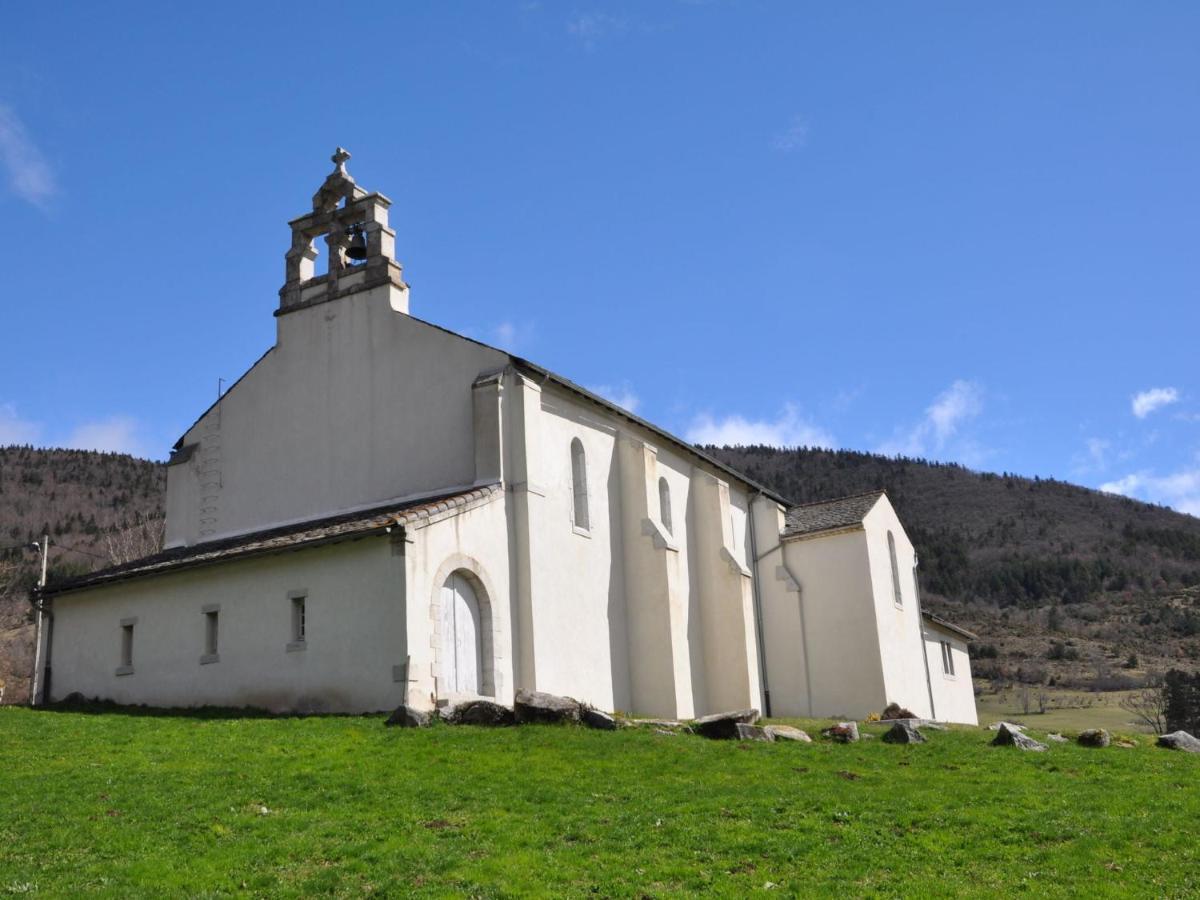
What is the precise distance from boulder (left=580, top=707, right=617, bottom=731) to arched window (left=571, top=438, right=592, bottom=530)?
332 inches

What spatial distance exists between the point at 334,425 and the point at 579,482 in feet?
21.3

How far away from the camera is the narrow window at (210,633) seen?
26438mm

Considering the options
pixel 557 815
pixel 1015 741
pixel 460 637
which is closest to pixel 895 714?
pixel 1015 741

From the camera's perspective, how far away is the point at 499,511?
89.4ft

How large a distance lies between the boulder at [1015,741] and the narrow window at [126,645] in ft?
63.5

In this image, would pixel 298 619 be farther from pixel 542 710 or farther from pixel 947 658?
pixel 947 658

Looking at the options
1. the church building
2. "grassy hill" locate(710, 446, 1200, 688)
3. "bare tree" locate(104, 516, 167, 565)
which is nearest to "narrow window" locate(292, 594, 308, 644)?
the church building

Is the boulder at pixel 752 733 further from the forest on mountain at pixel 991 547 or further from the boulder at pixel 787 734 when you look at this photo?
the forest on mountain at pixel 991 547

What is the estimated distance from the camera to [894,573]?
40406mm

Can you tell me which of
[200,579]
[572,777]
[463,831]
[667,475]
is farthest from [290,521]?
[463,831]

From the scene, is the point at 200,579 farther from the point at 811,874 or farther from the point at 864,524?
the point at 864,524

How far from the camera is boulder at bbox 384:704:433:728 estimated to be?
71.2ft

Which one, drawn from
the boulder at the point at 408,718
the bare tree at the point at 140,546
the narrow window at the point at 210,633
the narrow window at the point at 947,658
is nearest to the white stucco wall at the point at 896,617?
the narrow window at the point at 947,658

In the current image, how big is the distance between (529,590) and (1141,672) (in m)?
69.4
